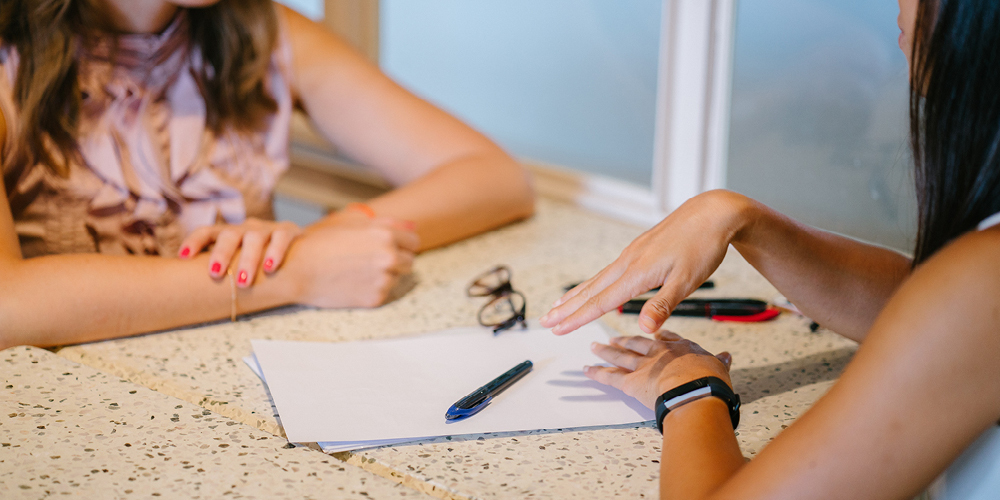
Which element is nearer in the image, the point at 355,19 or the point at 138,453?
the point at 138,453

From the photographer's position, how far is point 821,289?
73 centimetres

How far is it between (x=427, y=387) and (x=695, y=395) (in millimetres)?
250

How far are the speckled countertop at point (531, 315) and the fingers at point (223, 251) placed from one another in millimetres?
64

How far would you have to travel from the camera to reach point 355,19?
6.32ft

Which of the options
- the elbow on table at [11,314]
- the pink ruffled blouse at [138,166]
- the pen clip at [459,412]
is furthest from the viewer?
the pink ruffled blouse at [138,166]

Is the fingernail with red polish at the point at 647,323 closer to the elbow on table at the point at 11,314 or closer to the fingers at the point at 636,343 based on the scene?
the fingers at the point at 636,343

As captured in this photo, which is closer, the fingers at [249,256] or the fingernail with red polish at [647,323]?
the fingernail with red polish at [647,323]

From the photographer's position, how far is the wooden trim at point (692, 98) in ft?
3.86

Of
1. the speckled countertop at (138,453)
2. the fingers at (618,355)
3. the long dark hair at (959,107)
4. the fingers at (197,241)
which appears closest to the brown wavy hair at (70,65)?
the fingers at (197,241)

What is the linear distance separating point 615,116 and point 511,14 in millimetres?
382

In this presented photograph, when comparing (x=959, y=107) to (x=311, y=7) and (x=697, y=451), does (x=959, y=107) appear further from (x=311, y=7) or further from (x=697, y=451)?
(x=311, y=7)

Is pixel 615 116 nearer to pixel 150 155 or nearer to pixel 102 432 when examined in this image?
pixel 150 155

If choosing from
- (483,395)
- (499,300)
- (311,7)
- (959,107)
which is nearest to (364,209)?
(499,300)

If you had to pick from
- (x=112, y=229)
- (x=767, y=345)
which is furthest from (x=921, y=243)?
(x=112, y=229)
